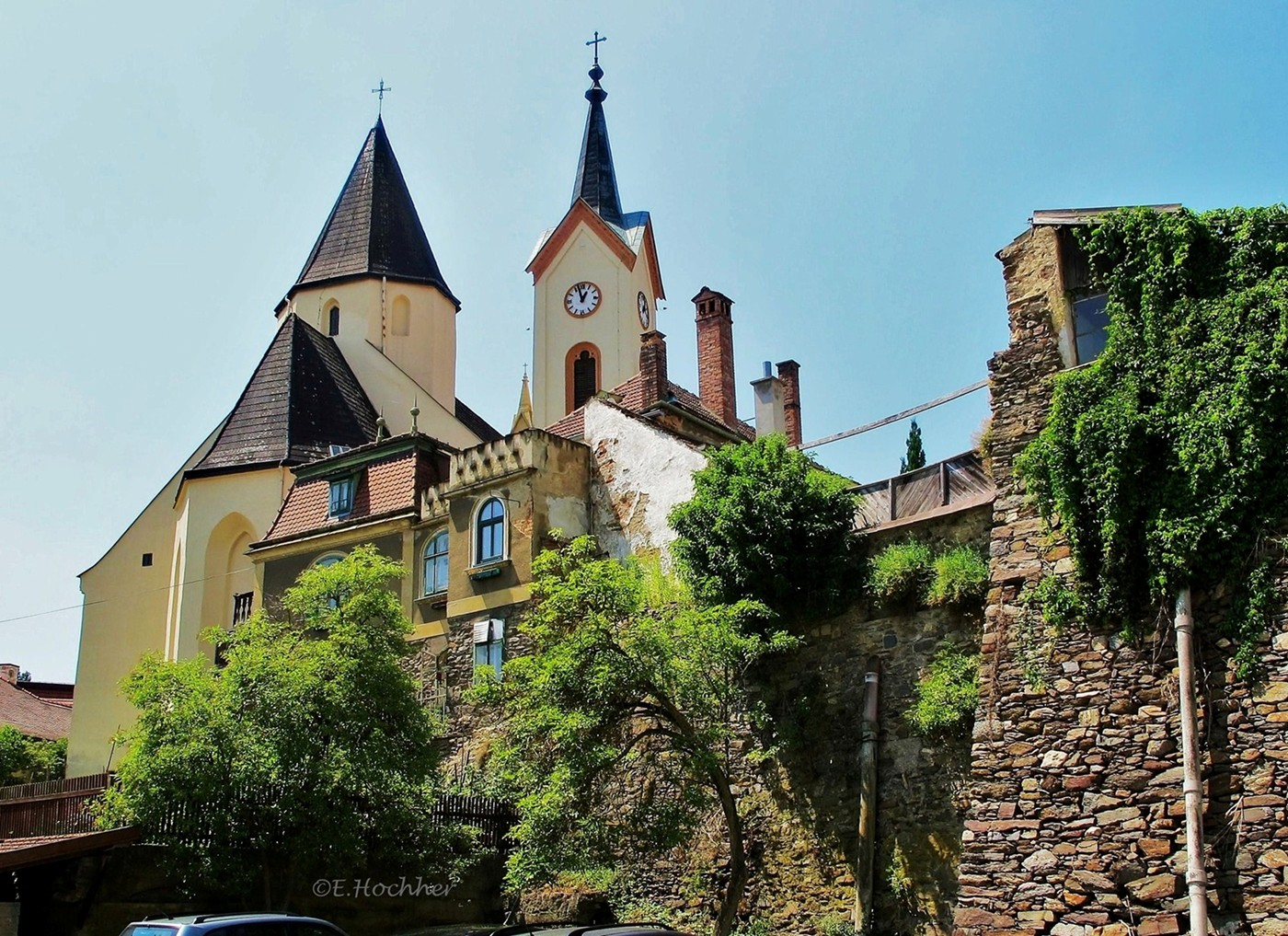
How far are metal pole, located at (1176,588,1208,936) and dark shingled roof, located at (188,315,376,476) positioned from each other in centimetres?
2556

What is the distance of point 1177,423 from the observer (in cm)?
1337

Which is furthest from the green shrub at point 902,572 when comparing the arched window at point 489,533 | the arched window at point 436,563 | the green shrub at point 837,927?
the arched window at point 436,563

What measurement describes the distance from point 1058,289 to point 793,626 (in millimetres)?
6629

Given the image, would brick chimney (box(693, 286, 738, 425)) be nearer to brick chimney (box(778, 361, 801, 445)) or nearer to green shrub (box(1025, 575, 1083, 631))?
brick chimney (box(778, 361, 801, 445))

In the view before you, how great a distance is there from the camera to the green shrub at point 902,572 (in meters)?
18.6

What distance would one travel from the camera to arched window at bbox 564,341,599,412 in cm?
4903

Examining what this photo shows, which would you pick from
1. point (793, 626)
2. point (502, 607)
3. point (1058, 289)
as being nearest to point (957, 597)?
point (793, 626)

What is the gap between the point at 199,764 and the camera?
60.0 feet

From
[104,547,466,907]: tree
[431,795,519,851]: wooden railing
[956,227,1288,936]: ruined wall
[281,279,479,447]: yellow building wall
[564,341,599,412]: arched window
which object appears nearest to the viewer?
[956,227,1288,936]: ruined wall

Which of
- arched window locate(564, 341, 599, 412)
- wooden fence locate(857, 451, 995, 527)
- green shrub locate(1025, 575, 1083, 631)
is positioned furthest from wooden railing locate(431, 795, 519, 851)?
arched window locate(564, 341, 599, 412)

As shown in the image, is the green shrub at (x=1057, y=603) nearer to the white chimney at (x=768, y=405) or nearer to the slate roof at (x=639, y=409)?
the white chimney at (x=768, y=405)

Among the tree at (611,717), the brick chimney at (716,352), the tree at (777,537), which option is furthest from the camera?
the brick chimney at (716,352)

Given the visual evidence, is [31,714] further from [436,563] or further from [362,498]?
[436,563]

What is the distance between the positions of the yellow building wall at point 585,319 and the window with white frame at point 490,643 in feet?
77.3
